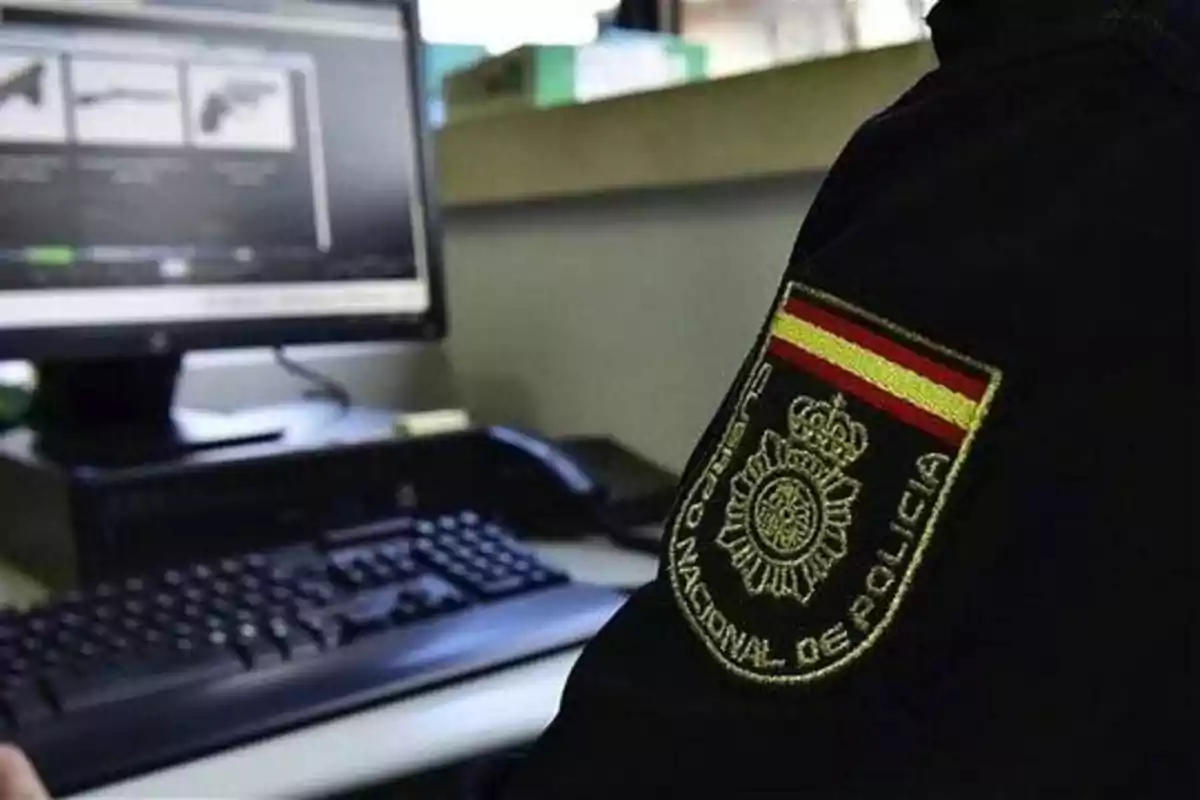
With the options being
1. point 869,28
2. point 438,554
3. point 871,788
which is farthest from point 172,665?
point 869,28

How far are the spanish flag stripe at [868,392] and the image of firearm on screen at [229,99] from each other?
78 cm

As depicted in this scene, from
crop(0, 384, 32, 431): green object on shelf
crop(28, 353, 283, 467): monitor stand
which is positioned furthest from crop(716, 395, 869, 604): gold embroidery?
crop(0, 384, 32, 431): green object on shelf

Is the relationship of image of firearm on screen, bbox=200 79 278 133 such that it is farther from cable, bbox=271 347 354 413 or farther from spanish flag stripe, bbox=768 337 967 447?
spanish flag stripe, bbox=768 337 967 447

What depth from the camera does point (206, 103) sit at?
1.21 m

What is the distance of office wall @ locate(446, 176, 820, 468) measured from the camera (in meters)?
1.27

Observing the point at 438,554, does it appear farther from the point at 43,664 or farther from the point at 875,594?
the point at 875,594

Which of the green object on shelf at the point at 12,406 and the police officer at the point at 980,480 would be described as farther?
the green object on shelf at the point at 12,406

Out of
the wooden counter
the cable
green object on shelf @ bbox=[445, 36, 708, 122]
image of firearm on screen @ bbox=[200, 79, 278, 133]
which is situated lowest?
the cable

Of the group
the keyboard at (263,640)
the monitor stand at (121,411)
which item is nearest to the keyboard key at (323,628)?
the keyboard at (263,640)

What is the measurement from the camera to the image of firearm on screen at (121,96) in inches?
45.4

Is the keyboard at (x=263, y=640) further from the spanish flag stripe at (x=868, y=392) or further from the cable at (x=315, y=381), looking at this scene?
the cable at (x=315, y=381)

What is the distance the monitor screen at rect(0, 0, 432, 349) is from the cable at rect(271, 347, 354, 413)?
247 mm

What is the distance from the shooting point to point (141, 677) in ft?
2.59

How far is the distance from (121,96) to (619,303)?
450 mm
